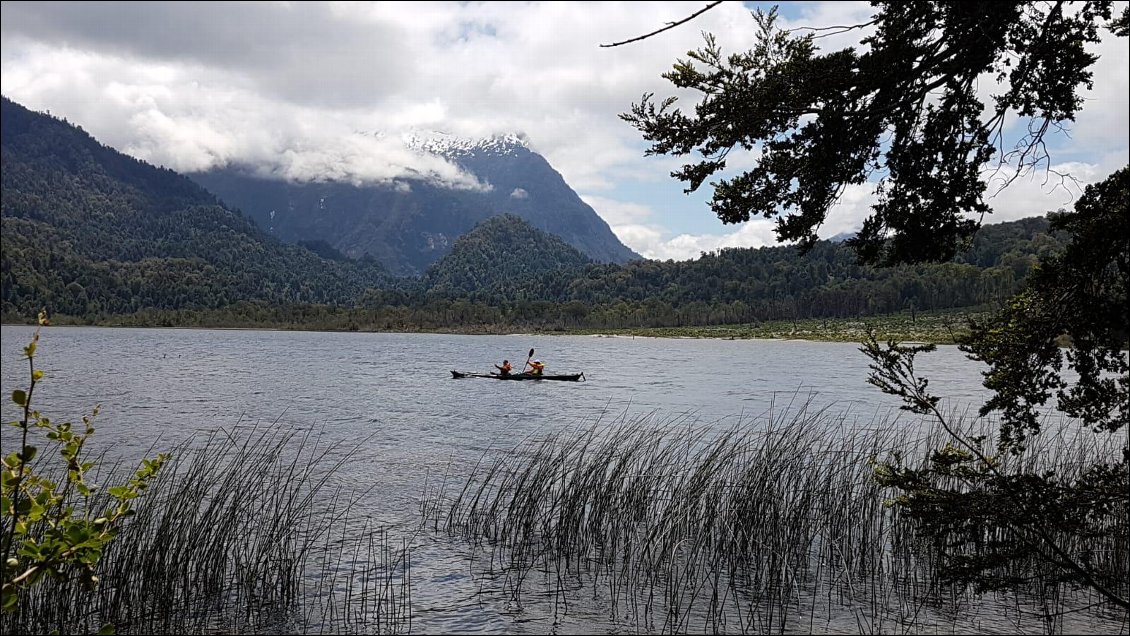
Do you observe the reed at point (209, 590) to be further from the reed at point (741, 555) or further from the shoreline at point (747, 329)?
the shoreline at point (747, 329)

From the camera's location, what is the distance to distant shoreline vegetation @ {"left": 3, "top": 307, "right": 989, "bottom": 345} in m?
152

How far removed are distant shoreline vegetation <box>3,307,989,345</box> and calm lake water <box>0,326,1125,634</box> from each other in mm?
70056

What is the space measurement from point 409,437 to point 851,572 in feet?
64.3

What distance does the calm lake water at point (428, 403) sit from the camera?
12.2 m

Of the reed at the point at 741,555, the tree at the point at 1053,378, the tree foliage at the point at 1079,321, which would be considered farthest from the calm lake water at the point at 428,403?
the tree foliage at the point at 1079,321

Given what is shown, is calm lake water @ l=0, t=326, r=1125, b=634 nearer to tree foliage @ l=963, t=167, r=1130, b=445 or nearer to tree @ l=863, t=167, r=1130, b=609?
tree @ l=863, t=167, r=1130, b=609

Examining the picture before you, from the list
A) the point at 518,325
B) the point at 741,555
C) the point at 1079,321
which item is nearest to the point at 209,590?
the point at 741,555

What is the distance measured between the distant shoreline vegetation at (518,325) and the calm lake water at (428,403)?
2758 inches

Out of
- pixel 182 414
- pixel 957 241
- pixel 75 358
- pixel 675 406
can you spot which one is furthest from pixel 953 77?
pixel 75 358

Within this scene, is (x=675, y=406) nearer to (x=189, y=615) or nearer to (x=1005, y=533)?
(x=1005, y=533)

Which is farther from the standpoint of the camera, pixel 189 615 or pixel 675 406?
pixel 675 406

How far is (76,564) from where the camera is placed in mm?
4855

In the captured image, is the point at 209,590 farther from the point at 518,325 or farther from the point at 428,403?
the point at 518,325

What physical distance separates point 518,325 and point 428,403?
15733 centimetres
